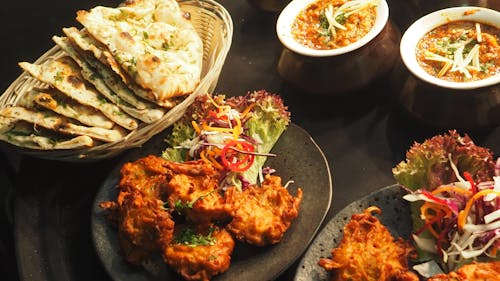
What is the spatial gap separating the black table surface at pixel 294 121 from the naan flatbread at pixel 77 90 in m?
0.45

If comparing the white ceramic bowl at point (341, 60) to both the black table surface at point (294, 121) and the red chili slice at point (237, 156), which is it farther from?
the red chili slice at point (237, 156)

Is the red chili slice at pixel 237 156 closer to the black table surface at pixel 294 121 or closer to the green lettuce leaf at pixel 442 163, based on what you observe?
the black table surface at pixel 294 121

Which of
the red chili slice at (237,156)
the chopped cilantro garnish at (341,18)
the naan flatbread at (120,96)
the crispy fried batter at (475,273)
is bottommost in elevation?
the red chili slice at (237,156)

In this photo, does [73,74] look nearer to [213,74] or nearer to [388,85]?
[213,74]

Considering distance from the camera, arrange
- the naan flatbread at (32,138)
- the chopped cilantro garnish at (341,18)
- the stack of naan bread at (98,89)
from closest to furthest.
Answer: the naan flatbread at (32,138) < the stack of naan bread at (98,89) < the chopped cilantro garnish at (341,18)

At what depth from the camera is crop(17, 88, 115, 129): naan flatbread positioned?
3.14m

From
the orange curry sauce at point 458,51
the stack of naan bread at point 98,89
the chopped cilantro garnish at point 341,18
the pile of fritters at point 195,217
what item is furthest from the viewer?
the chopped cilantro garnish at point 341,18

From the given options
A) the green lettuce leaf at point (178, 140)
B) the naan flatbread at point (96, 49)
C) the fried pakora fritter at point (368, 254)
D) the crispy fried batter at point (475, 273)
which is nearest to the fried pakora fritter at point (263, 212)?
the fried pakora fritter at point (368, 254)

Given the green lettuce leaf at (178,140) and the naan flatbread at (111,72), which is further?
the green lettuce leaf at (178,140)

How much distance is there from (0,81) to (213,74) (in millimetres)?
2706

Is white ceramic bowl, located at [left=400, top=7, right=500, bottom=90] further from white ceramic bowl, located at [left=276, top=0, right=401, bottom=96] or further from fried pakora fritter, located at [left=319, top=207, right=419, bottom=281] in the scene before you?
fried pakora fritter, located at [left=319, top=207, right=419, bottom=281]

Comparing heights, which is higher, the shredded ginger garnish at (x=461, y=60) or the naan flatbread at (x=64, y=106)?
the shredded ginger garnish at (x=461, y=60)

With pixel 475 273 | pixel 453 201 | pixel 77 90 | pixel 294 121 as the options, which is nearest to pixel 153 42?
pixel 77 90

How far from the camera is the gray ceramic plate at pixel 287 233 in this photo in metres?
2.72
